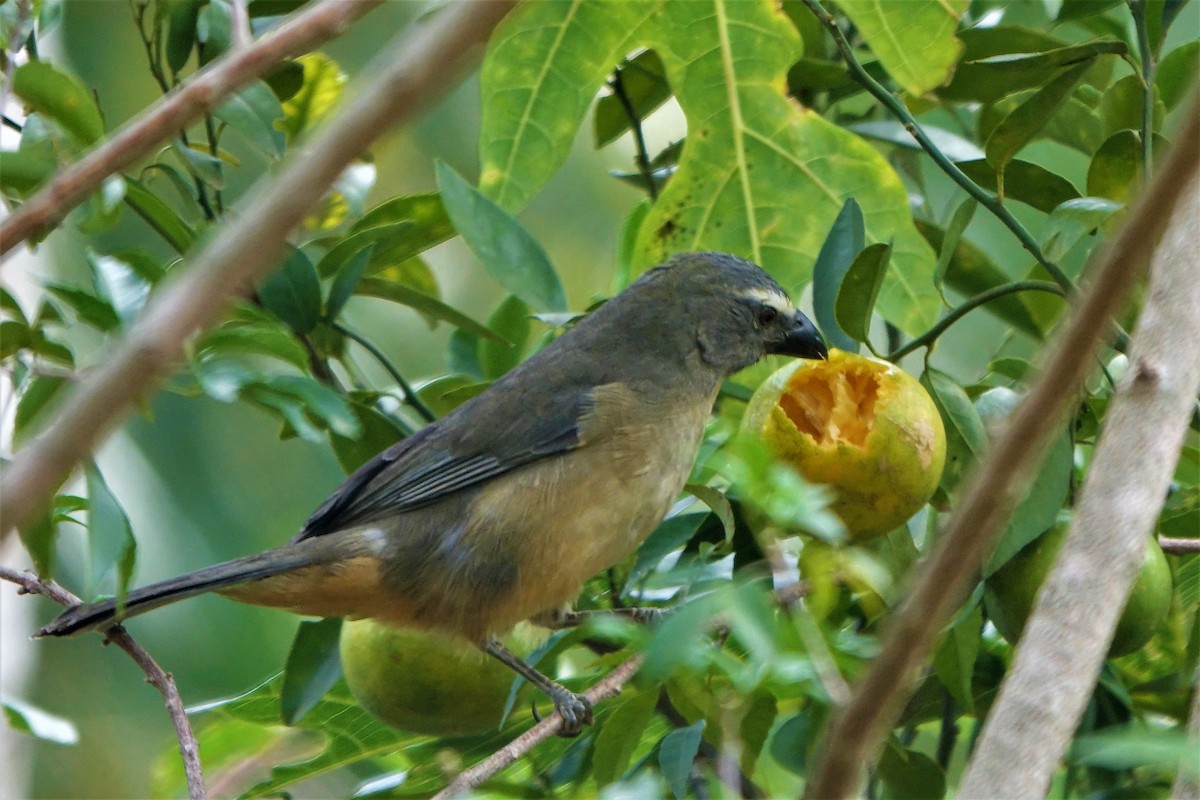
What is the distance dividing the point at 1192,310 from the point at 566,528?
1.77 m

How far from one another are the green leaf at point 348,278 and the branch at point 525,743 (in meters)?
0.98

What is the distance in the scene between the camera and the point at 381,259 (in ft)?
10.4

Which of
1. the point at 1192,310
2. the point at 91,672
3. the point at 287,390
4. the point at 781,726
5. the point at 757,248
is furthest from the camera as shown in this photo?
the point at 91,672

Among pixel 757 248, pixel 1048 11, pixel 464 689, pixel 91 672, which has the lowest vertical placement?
pixel 91 672

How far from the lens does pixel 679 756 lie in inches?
89.6

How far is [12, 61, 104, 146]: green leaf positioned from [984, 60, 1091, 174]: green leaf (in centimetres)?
173

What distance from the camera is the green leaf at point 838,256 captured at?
9.45 ft

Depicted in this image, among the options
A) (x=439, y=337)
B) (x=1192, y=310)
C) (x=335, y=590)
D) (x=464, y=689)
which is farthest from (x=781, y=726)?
(x=439, y=337)

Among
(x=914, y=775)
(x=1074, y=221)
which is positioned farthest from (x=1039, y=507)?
(x=914, y=775)

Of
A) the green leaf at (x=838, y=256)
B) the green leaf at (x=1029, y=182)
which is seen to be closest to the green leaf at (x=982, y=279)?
the green leaf at (x=1029, y=182)

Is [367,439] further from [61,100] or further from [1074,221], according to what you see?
[1074,221]

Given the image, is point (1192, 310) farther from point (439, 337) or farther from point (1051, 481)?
point (439, 337)

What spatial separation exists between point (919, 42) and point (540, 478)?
1399mm

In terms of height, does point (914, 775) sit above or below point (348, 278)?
below
